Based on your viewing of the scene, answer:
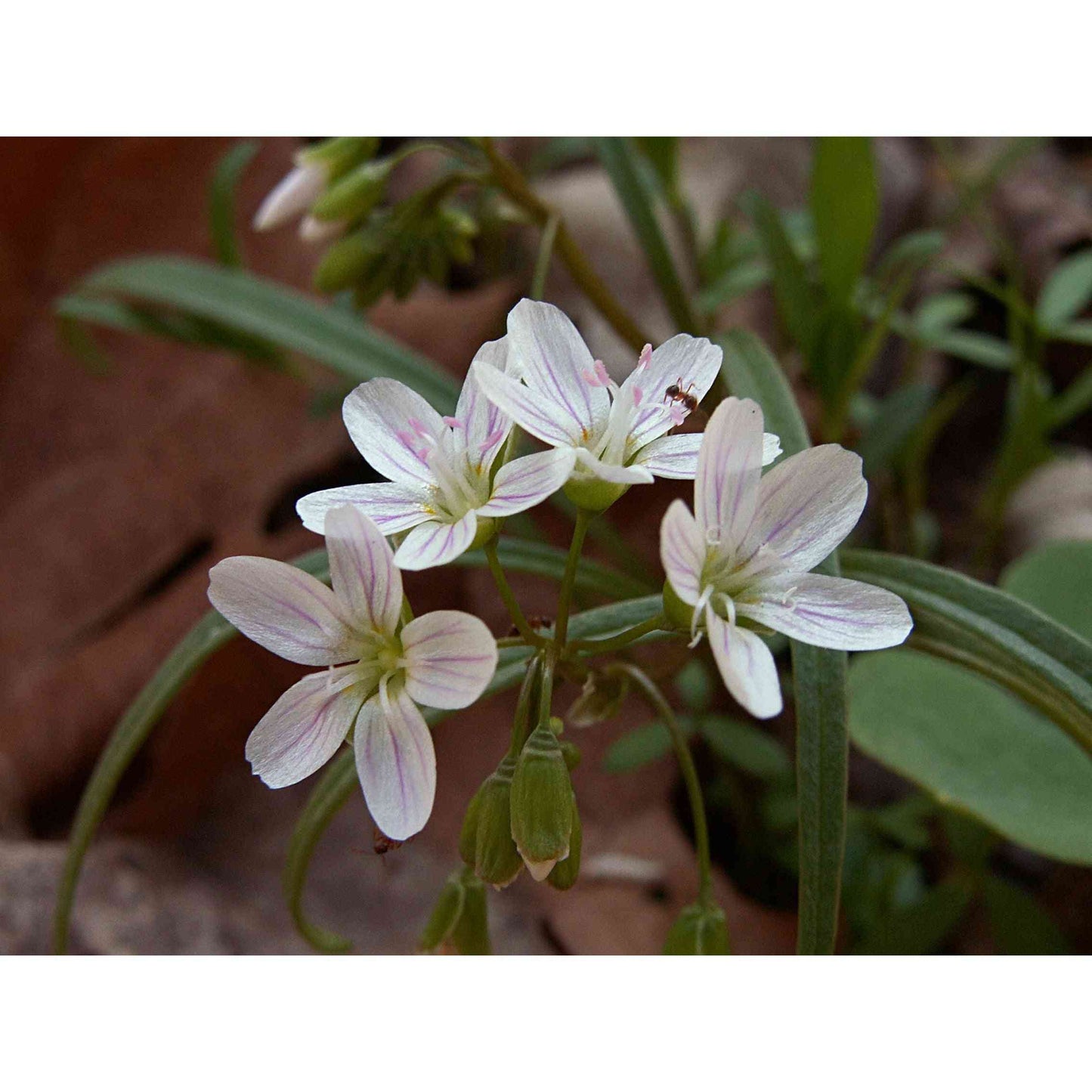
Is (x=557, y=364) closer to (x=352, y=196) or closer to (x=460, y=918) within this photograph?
(x=460, y=918)

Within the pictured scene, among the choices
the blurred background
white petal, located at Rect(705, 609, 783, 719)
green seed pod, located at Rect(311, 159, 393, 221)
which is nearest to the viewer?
white petal, located at Rect(705, 609, 783, 719)

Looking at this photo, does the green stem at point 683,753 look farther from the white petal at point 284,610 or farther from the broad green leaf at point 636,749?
the broad green leaf at point 636,749

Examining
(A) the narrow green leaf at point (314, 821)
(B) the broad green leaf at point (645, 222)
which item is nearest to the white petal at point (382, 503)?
(A) the narrow green leaf at point (314, 821)

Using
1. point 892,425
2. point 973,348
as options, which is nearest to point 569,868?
point 892,425

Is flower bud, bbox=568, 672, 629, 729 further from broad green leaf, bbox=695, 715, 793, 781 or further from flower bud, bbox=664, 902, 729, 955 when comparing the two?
broad green leaf, bbox=695, 715, 793, 781

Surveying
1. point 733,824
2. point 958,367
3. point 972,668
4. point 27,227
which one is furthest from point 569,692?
point 27,227

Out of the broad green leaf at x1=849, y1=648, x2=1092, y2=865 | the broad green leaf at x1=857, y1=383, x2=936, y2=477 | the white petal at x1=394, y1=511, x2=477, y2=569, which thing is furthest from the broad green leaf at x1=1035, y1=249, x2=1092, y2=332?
the white petal at x1=394, y1=511, x2=477, y2=569
